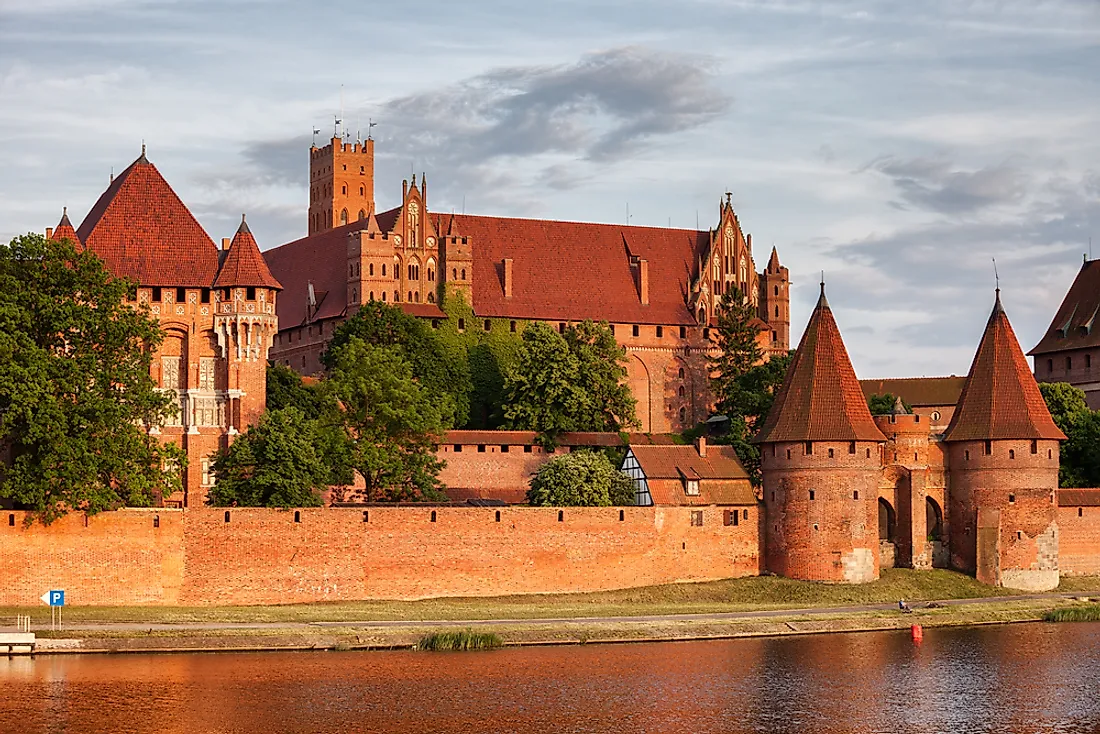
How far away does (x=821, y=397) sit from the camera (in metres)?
64.1

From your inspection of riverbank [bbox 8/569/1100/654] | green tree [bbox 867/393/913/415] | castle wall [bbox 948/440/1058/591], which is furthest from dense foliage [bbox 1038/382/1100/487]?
riverbank [bbox 8/569/1100/654]

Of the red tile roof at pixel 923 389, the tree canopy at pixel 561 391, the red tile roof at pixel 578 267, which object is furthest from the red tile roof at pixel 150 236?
the red tile roof at pixel 923 389

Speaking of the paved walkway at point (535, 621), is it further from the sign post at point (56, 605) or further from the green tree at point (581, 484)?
the green tree at point (581, 484)

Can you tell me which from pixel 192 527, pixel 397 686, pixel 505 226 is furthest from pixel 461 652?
pixel 505 226

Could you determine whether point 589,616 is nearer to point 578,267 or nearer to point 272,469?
point 272,469

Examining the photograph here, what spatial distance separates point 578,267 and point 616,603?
31847 mm

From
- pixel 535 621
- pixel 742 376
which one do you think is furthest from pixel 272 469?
pixel 742 376

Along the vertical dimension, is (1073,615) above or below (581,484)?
below

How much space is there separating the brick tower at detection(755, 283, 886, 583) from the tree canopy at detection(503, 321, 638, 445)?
1175 centimetres

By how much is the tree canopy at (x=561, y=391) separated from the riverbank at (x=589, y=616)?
13742 millimetres

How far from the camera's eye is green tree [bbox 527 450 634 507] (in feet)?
209

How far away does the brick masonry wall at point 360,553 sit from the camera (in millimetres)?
54875

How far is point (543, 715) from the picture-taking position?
42656 mm

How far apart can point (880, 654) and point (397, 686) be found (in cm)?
1332
